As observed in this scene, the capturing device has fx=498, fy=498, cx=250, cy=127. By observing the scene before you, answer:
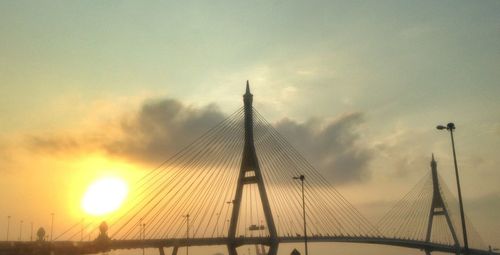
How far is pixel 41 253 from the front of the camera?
68250mm

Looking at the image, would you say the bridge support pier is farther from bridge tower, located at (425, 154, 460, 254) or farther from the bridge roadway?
bridge tower, located at (425, 154, 460, 254)

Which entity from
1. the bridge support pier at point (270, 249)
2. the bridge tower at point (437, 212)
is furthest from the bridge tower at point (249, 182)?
the bridge tower at point (437, 212)

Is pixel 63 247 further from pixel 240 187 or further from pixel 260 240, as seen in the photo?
pixel 260 240

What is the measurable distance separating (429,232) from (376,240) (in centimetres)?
2112

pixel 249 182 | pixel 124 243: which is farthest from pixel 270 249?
pixel 124 243

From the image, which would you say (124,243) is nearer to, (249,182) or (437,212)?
(249,182)

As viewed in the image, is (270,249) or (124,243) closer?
(124,243)

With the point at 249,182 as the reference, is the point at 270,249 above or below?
below

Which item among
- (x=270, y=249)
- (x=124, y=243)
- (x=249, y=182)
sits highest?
(x=249, y=182)

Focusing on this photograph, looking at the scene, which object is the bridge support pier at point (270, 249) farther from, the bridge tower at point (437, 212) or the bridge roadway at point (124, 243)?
the bridge tower at point (437, 212)

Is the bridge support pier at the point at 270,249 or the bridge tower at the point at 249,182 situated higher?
the bridge tower at the point at 249,182

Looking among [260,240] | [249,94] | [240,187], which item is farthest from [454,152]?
[260,240]

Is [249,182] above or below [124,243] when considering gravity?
above

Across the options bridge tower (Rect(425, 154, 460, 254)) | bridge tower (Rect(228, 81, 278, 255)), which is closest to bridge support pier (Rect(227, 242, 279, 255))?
bridge tower (Rect(228, 81, 278, 255))
